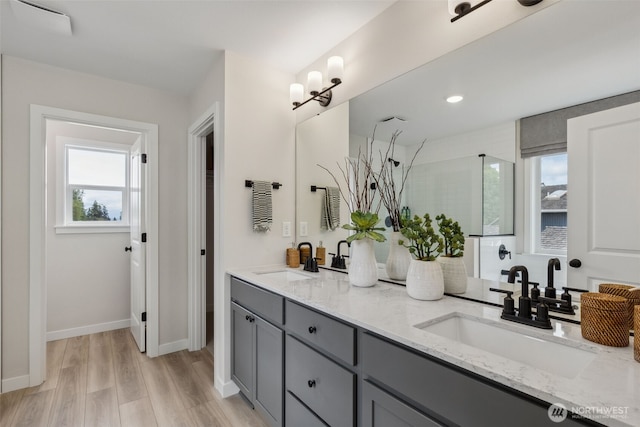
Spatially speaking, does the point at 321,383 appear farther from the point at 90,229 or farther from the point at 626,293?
the point at 90,229

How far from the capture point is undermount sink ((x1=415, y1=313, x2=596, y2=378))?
3.07ft

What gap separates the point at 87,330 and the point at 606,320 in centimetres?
421

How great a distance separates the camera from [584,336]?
0.95m

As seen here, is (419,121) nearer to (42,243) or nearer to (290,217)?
(290,217)

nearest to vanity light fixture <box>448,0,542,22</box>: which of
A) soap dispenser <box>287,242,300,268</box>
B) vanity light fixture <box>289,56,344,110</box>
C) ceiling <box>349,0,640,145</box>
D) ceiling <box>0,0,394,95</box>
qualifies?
ceiling <box>349,0,640,145</box>

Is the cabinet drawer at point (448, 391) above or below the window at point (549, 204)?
below

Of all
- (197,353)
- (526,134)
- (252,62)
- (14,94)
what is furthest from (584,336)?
(14,94)

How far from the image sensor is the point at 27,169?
2.38m

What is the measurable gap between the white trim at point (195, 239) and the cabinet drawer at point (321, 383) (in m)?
1.71

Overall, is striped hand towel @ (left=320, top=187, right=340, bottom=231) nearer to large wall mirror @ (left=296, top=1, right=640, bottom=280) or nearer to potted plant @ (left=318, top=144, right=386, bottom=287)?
potted plant @ (left=318, top=144, right=386, bottom=287)

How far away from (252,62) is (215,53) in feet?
0.89

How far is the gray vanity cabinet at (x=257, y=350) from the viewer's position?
67.2 inches

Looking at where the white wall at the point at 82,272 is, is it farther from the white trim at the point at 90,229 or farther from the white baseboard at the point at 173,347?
the white baseboard at the point at 173,347

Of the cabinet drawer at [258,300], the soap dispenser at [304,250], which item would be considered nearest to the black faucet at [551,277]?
the cabinet drawer at [258,300]
